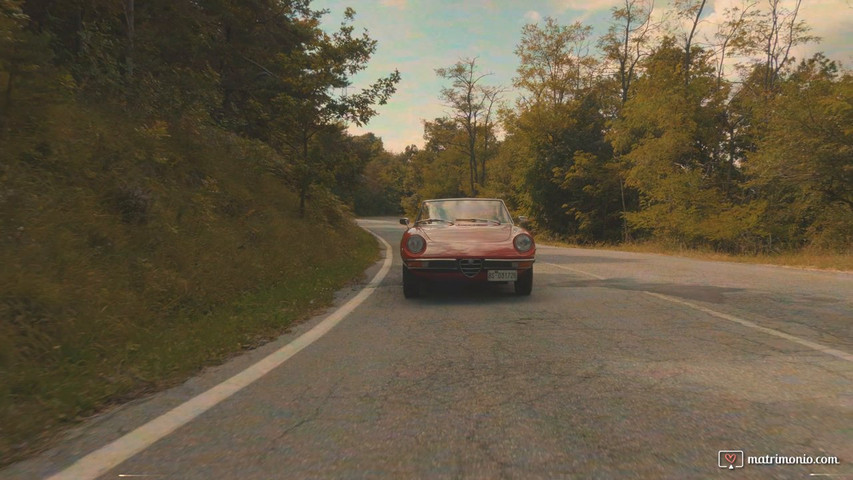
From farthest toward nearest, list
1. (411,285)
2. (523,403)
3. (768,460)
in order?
(411,285) → (523,403) → (768,460)

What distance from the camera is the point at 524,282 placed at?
24.2ft

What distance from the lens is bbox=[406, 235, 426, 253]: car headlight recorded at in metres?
7.12

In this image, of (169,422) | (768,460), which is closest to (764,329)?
(768,460)

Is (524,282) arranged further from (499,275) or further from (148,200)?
(148,200)

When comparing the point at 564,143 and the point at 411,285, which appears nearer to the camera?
the point at 411,285

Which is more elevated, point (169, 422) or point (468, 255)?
point (468, 255)

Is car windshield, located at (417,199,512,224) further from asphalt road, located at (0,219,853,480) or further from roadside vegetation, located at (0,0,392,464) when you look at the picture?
asphalt road, located at (0,219,853,480)

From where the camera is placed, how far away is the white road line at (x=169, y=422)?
2275 mm

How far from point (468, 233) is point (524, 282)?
41.6 inches

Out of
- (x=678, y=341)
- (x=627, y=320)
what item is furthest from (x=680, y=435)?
(x=627, y=320)

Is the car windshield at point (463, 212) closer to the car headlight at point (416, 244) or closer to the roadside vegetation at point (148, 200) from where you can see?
the car headlight at point (416, 244)

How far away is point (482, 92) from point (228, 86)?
31.9 m

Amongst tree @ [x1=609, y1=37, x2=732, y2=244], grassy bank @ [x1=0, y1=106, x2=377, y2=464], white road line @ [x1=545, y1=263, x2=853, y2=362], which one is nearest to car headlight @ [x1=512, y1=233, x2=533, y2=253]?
white road line @ [x1=545, y1=263, x2=853, y2=362]

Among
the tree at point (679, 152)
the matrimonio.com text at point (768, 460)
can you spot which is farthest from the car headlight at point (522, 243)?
the tree at point (679, 152)
